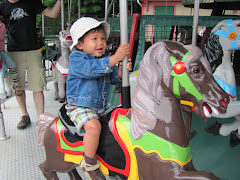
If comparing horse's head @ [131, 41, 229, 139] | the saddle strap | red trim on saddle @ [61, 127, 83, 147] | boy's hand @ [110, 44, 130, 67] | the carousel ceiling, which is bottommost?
the saddle strap

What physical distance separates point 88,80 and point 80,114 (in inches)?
7.6

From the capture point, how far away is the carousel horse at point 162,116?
3.49 feet

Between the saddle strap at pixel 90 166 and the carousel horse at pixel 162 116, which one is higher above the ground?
the carousel horse at pixel 162 116

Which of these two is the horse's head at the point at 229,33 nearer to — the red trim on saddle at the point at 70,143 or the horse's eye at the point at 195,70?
the horse's eye at the point at 195,70

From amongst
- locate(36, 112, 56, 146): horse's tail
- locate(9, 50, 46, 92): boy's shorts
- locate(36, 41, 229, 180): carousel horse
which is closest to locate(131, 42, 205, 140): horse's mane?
locate(36, 41, 229, 180): carousel horse

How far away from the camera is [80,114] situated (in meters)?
1.38

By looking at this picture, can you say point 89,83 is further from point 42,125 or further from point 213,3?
point 213,3

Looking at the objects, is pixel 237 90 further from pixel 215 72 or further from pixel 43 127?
pixel 43 127

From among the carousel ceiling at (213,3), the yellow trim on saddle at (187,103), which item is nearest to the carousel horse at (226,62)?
the carousel ceiling at (213,3)

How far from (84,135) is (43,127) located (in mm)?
444

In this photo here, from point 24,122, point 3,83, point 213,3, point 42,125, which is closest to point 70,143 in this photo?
point 42,125

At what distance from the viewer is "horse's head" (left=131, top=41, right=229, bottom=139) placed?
106 cm

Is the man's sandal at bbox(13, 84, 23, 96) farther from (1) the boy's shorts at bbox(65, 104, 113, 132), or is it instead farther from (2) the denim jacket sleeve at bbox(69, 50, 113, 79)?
(2) the denim jacket sleeve at bbox(69, 50, 113, 79)

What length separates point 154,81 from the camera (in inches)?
43.9
